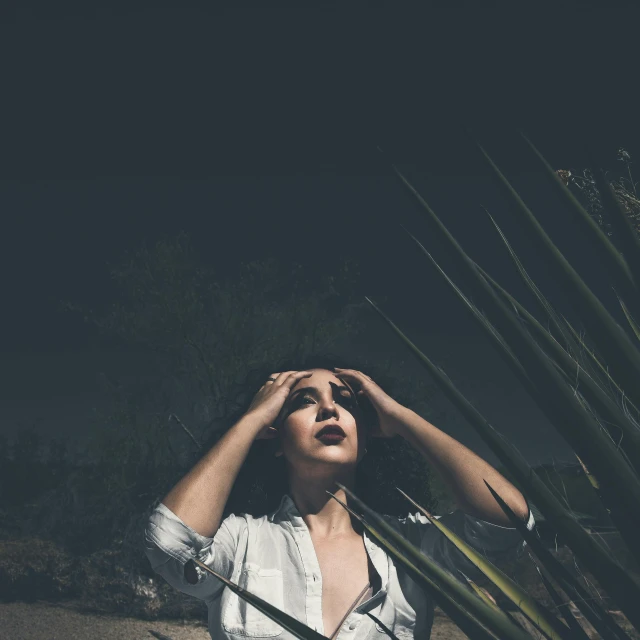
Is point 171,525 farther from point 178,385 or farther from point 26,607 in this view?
point 178,385

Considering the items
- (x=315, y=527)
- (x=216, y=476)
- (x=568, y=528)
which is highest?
(x=568, y=528)

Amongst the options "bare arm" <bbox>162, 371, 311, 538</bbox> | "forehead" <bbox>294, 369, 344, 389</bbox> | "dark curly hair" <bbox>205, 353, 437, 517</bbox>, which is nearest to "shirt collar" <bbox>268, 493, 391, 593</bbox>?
"dark curly hair" <bbox>205, 353, 437, 517</bbox>

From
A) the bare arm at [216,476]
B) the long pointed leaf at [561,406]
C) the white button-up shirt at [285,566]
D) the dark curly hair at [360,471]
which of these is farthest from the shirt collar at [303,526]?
the long pointed leaf at [561,406]

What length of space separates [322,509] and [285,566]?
9.6 inches

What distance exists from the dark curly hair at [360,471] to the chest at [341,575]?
283mm

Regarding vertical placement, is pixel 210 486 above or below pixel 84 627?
above

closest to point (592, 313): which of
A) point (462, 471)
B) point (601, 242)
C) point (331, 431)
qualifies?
point (601, 242)

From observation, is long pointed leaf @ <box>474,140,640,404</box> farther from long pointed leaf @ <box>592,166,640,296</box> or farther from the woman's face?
the woman's face

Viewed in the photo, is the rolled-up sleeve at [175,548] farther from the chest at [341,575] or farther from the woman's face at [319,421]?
A: the woman's face at [319,421]

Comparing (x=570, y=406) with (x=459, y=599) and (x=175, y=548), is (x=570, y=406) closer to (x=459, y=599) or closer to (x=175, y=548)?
(x=459, y=599)

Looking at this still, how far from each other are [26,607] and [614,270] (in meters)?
9.56

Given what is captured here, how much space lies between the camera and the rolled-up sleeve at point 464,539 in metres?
2.12

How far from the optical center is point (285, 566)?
231 centimetres

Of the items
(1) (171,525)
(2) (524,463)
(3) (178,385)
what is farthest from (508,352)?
(3) (178,385)
